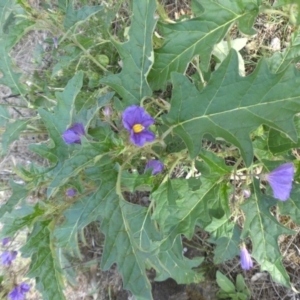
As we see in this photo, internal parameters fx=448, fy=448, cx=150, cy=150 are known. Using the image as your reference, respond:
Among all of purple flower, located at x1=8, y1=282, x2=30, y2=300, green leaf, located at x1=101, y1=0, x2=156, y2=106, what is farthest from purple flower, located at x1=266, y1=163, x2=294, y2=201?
purple flower, located at x1=8, y1=282, x2=30, y2=300

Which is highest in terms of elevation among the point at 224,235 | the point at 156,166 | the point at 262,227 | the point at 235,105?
the point at 235,105

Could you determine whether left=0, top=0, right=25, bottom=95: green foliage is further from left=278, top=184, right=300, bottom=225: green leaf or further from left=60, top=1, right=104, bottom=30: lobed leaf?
left=278, top=184, right=300, bottom=225: green leaf

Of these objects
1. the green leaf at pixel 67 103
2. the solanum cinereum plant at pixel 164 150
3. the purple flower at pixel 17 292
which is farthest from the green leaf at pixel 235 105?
the purple flower at pixel 17 292

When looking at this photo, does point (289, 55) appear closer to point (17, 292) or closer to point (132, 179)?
point (132, 179)

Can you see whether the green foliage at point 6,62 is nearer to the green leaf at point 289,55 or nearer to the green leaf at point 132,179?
the green leaf at point 132,179

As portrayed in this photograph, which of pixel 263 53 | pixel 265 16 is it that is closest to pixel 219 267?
pixel 263 53

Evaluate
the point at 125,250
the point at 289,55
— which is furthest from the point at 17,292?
the point at 289,55

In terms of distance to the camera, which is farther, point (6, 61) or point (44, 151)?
point (6, 61)
